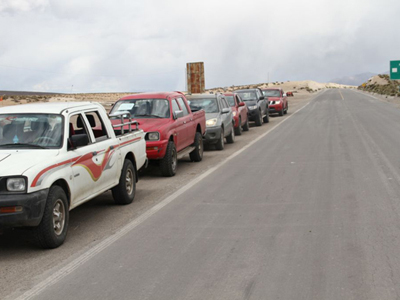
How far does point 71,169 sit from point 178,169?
6260mm

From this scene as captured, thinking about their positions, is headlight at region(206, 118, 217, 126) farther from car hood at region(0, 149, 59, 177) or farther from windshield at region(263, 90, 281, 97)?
windshield at region(263, 90, 281, 97)

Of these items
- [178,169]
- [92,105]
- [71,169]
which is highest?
[92,105]

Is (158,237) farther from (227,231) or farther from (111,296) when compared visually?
(111,296)

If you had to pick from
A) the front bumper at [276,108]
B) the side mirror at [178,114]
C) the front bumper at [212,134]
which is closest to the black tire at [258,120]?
the front bumper at [276,108]

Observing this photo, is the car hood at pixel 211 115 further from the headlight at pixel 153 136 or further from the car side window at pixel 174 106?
the headlight at pixel 153 136

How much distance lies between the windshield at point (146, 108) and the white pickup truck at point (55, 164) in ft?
10.6

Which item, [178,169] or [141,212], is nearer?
[141,212]

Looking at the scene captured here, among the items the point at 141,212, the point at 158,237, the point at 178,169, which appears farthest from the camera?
the point at 178,169

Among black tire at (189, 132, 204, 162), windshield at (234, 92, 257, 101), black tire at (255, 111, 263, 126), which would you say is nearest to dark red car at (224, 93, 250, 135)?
black tire at (255, 111, 263, 126)

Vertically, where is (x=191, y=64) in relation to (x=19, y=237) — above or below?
above

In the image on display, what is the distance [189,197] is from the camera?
9.44m

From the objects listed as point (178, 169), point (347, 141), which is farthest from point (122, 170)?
point (347, 141)

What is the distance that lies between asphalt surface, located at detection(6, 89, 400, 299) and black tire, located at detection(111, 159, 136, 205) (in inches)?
7.4

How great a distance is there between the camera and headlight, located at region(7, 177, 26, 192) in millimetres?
6172
